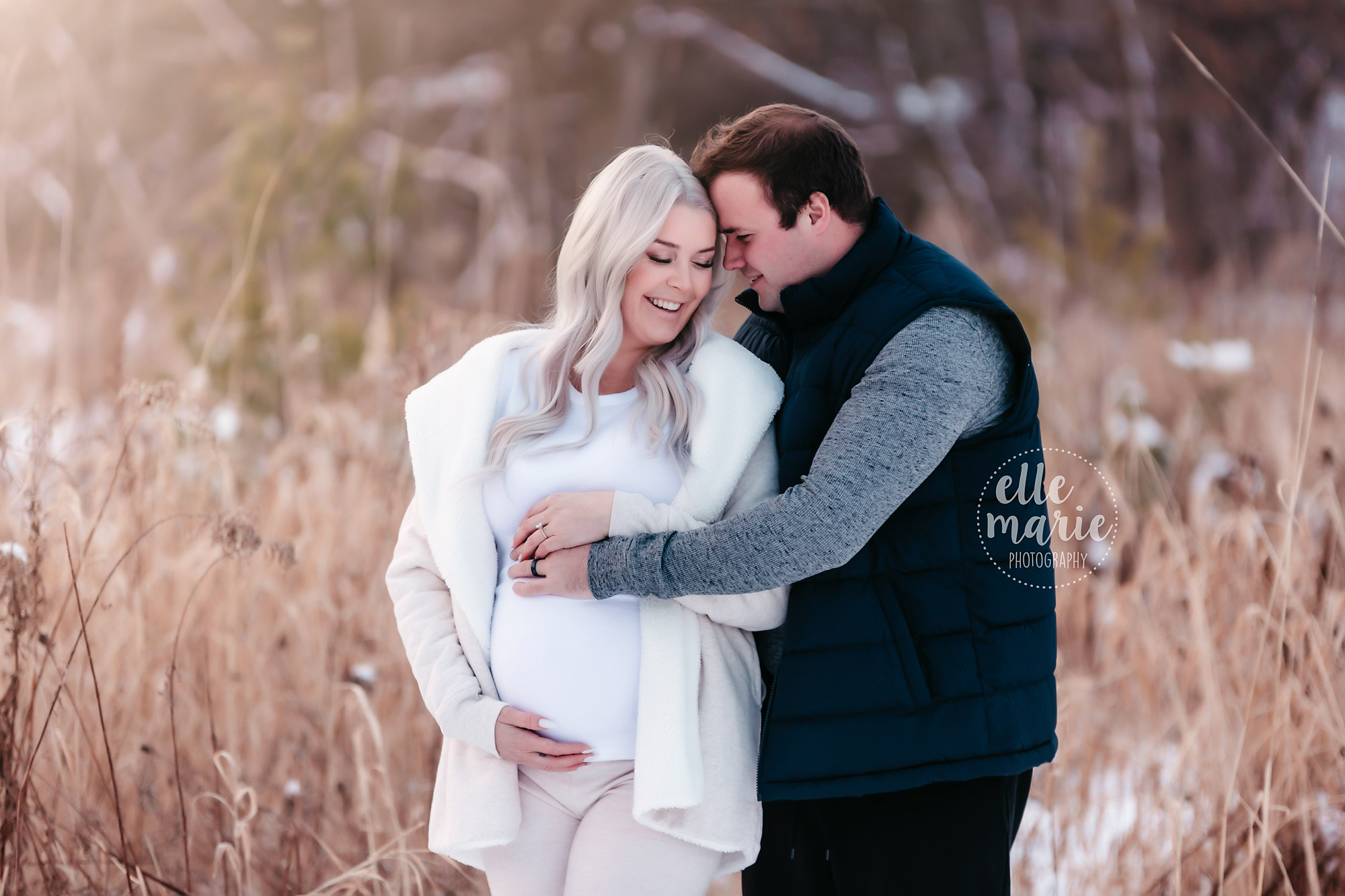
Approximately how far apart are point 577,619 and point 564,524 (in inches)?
6.0

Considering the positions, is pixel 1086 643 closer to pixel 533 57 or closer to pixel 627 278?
pixel 627 278

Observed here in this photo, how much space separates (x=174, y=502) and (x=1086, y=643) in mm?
2687

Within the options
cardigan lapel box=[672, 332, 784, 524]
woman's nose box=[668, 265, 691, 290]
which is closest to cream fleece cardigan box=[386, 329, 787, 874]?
cardigan lapel box=[672, 332, 784, 524]

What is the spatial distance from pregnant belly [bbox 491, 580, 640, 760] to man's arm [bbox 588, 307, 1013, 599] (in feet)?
0.30

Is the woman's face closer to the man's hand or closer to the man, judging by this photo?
the man

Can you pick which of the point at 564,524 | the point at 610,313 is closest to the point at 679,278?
the point at 610,313

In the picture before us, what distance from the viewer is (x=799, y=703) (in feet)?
4.46

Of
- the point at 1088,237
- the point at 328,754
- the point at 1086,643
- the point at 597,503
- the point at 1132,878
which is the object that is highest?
the point at 1088,237

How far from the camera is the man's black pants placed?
1370 mm

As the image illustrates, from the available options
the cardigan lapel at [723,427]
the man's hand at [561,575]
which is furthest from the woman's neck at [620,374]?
the man's hand at [561,575]

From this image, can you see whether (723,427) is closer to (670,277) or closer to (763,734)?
(670,277)

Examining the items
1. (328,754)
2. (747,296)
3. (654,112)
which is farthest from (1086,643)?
(654,112)

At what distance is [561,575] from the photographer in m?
1.35

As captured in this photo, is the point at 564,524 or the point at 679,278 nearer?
the point at 564,524
